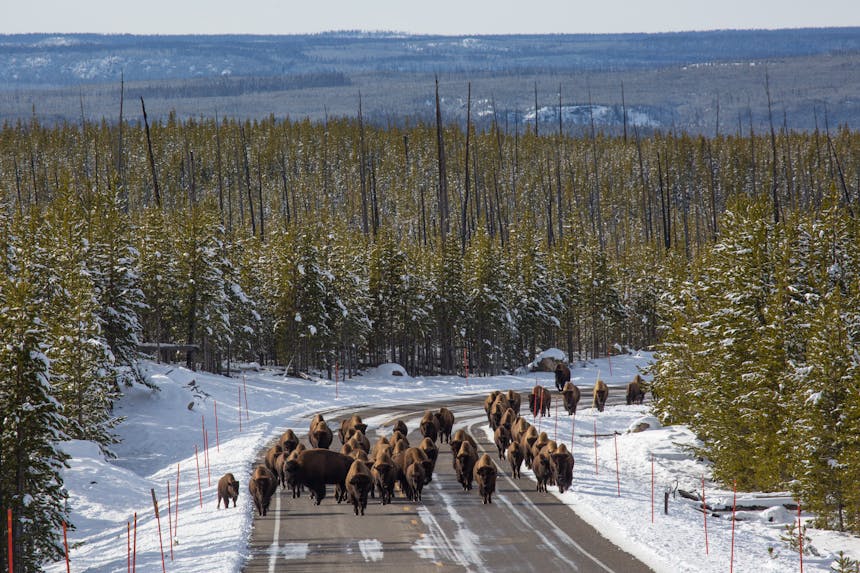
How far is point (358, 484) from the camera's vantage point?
2212 cm

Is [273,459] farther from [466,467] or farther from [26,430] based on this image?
[26,430]

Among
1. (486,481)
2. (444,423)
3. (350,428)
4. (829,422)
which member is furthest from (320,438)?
(829,422)

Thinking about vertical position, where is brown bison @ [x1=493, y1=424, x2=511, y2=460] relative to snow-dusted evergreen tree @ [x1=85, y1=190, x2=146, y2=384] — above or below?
below

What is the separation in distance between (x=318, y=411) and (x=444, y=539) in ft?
73.4

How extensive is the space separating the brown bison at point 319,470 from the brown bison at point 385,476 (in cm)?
74

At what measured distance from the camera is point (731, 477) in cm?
3059

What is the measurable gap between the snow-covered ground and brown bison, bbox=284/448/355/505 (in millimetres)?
1432

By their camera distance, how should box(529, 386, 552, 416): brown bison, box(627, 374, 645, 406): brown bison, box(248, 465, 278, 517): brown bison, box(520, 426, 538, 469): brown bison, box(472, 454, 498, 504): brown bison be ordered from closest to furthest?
box(248, 465, 278, 517): brown bison → box(472, 454, 498, 504): brown bison → box(520, 426, 538, 469): brown bison → box(529, 386, 552, 416): brown bison → box(627, 374, 645, 406): brown bison

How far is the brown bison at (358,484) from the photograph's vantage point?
22038 millimetres

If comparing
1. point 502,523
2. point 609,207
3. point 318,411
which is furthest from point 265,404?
point 609,207

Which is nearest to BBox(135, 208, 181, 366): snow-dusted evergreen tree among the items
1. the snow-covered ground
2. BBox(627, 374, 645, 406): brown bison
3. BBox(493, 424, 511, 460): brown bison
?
the snow-covered ground

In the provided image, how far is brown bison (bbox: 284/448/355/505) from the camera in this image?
23.5 metres

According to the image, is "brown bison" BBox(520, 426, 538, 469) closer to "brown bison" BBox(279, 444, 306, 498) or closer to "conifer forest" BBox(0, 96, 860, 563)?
"brown bison" BBox(279, 444, 306, 498)

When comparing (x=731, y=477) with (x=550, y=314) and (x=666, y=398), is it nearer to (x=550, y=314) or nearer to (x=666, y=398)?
(x=666, y=398)
